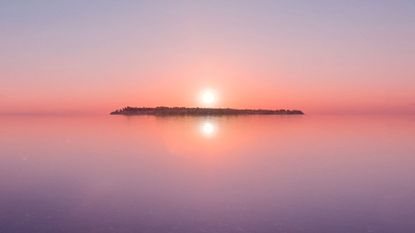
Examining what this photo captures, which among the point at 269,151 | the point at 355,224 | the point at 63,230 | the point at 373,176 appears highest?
the point at 269,151

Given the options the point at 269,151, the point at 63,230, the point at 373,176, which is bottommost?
the point at 63,230

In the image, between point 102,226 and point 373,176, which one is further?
point 373,176

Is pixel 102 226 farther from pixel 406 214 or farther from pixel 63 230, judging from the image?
pixel 406 214

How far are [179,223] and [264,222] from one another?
5022 mm

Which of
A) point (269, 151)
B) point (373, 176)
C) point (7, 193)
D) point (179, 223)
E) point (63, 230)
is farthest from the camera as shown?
point (269, 151)

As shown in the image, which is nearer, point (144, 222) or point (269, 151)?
point (144, 222)

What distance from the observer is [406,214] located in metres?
Result: 27.4

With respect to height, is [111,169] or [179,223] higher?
[111,169]

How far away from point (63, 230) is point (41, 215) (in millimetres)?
3737

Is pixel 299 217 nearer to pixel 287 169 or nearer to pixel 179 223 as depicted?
pixel 179 223

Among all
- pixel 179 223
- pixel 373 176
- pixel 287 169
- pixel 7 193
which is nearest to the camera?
pixel 179 223

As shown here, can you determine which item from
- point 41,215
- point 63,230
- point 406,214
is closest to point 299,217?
point 406,214

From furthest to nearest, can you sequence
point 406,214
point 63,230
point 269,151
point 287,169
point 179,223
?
point 269,151, point 287,169, point 406,214, point 179,223, point 63,230

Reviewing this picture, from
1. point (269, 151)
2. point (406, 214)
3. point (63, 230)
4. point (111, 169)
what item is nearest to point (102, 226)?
point (63, 230)
